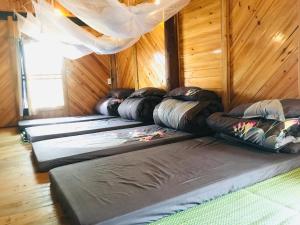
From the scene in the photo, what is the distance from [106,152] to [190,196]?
1.15 meters

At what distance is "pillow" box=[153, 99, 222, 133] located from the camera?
2.78 meters

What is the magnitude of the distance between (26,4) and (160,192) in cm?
465

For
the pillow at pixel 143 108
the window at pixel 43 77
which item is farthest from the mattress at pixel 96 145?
the window at pixel 43 77

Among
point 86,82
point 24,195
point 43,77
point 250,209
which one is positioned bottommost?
point 24,195

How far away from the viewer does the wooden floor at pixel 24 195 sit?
147cm

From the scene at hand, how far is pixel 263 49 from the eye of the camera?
2600mm

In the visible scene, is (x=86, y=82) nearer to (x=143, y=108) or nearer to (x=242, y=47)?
(x=143, y=108)

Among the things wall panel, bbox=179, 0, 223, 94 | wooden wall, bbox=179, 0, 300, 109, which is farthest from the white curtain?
wooden wall, bbox=179, 0, 300, 109

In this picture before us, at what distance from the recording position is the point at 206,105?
9.39 ft

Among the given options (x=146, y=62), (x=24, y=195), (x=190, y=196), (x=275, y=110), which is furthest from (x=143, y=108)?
(x=190, y=196)

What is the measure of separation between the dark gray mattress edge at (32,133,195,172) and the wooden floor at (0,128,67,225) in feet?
0.28

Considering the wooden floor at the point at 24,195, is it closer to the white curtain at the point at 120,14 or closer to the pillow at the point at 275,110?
the white curtain at the point at 120,14

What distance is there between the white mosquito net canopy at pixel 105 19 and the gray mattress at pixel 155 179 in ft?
4.31

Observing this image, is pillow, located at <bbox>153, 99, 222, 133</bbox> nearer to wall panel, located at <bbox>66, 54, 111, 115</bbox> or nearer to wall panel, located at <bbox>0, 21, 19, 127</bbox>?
wall panel, located at <bbox>66, 54, 111, 115</bbox>
